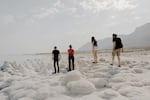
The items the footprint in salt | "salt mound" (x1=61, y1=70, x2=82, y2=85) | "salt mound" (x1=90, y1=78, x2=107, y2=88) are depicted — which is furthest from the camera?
"salt mound" (x1=90, y1=78, x2=107, y2=88)

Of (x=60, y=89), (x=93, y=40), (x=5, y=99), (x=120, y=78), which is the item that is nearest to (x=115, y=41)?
(x=93, y=40)

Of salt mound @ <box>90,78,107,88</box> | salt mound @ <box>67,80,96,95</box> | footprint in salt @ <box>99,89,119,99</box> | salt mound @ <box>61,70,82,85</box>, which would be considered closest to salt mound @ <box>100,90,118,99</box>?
footprint in salt @ <box>99,89,119,99</box>

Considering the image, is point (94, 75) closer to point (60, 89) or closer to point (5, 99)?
point (60, 89)

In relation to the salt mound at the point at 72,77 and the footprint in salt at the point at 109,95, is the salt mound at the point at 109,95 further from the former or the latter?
the salt mound at the point at 72,77

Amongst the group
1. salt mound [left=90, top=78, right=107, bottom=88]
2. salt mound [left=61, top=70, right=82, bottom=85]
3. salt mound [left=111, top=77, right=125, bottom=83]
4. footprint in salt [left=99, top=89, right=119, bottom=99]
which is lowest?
footprint in salt [left=99, top=89, right=119, bottom=99]

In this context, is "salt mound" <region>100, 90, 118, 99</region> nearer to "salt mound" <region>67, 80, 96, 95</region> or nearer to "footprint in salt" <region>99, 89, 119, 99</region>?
"footprint in salt" <region>99, 89, 119, 99</region>

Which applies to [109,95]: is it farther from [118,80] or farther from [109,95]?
[118,80]

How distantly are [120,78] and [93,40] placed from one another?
7.73 meters

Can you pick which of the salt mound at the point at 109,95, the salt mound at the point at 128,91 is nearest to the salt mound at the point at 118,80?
the salt mound at the point at 128,91

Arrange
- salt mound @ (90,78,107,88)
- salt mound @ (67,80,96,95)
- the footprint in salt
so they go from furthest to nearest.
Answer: salt mound @ (90,78,107,88) < salt mound @ (67,80,96,95) < the footprint in salt

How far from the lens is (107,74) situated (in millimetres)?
12500

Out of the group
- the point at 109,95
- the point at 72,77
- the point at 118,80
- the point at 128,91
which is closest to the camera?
the point at 109,95

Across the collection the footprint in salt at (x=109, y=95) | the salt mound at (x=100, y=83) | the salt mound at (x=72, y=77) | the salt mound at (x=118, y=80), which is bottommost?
the footprint in salt at (x=109, y=95)

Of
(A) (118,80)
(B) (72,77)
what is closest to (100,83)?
(A) (118,80)
